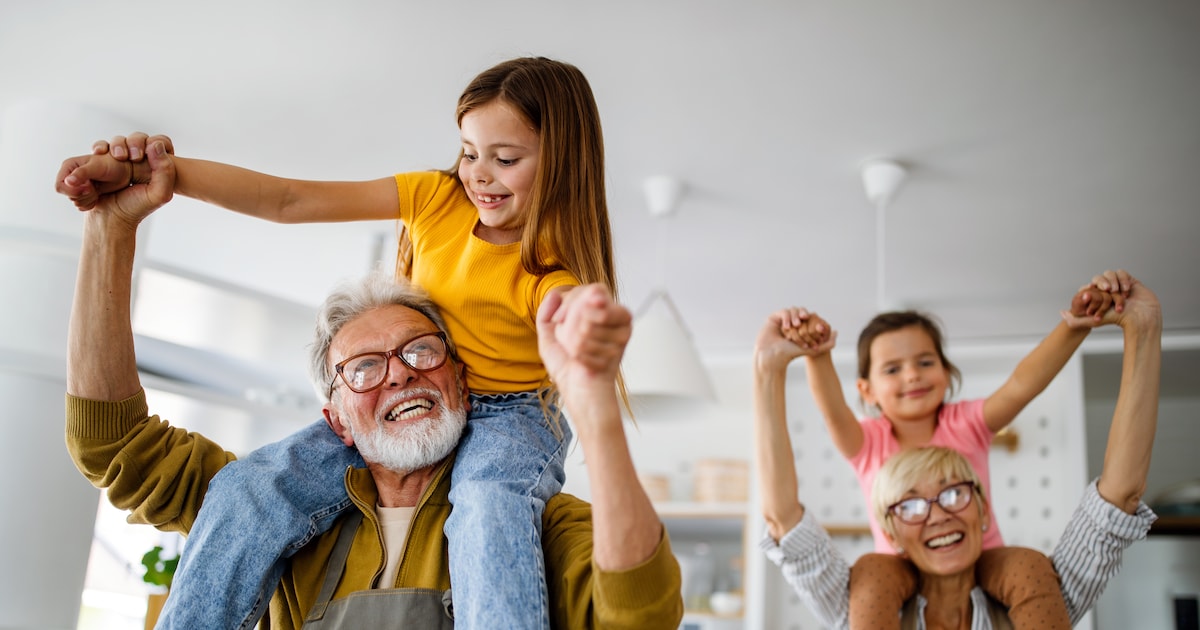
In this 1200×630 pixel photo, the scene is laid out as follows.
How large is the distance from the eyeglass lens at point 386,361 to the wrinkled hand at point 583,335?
52cm

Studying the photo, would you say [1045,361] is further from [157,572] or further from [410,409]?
[157,572]

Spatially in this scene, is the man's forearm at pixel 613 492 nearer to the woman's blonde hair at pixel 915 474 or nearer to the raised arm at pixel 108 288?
the raised arm at pixel 108 288

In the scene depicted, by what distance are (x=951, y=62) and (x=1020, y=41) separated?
174mm

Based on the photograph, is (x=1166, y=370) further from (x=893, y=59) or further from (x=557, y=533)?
(x=557, y=533)

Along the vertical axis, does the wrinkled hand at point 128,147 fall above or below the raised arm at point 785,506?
above

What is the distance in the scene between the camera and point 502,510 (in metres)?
1.44

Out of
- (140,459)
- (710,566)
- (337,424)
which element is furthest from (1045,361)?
(710,566)

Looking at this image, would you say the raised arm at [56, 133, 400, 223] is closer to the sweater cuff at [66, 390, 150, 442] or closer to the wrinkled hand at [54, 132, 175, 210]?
the wrinkled hand at [54, 132, 175, 210]

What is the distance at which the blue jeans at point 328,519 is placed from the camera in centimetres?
138

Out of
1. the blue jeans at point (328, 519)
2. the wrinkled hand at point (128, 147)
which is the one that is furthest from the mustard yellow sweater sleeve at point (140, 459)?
the wrinkled hand at point (128, 147)

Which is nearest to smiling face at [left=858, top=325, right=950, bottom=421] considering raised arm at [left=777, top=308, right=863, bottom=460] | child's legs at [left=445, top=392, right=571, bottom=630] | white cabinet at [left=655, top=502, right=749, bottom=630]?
raised arm at [left=777, top=308, right=863, bottom=460]

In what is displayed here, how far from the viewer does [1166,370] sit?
4.86 m

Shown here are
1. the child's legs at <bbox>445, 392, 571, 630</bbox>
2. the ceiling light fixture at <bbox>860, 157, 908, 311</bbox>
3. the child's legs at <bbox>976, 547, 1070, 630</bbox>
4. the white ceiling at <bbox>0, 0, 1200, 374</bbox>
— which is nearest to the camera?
the child's legs at <bbox>445, 392, 571, 630</bbox>

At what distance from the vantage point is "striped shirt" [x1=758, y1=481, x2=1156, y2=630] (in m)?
2.12
